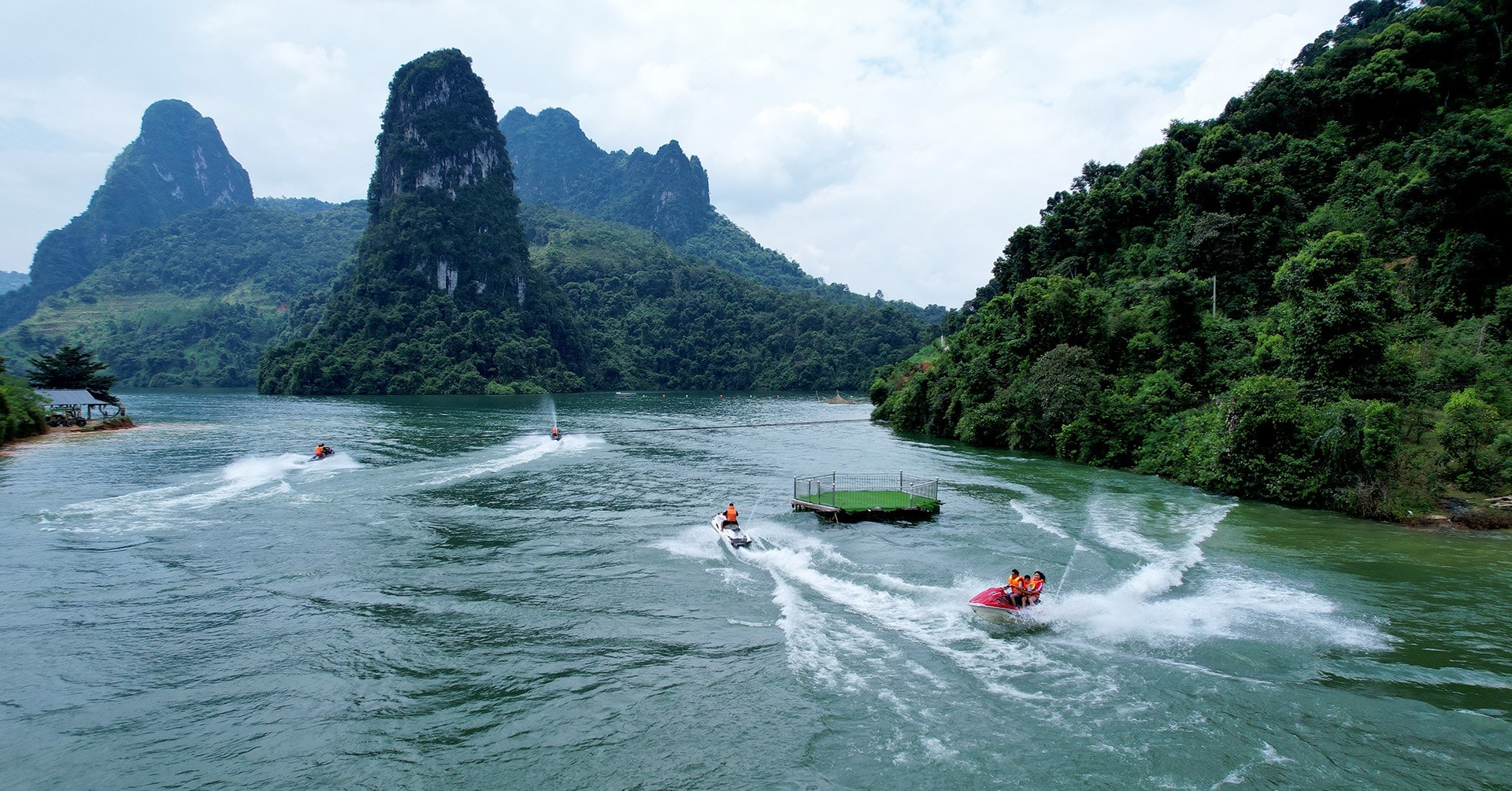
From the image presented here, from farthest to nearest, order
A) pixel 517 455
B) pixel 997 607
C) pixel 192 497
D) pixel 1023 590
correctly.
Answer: pixel 517 455, pixel 192 497, pixel 1023 590, pixel 997 607

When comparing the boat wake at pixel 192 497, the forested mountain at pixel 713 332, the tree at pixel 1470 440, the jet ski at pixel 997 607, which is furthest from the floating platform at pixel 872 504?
the forested mountain at pixel 713 332

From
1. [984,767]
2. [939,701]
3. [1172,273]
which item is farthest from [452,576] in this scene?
[1172,273]

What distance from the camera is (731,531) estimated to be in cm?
2553

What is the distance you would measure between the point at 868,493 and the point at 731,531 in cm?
880

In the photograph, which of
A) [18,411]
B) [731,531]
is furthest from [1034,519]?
[18,411]

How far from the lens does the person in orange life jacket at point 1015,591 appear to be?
1809 cm

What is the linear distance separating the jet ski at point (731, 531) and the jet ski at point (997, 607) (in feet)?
28.4

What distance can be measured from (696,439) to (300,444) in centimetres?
2858

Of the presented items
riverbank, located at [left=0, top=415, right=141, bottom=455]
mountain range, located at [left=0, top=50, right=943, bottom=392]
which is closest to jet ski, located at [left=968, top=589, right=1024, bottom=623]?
riverbank, located at [left=0, top=415, right=141, bottom=455]

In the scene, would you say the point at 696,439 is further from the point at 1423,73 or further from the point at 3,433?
the point at 1423,73

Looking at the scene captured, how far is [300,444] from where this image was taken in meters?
50.7

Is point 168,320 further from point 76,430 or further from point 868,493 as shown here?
point 868,493

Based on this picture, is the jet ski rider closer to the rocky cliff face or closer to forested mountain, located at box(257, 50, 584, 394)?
forested mountain, located at box(257, 50, 584, 394)

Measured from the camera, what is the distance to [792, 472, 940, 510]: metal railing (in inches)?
1181
